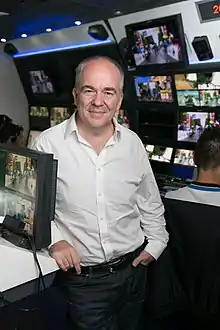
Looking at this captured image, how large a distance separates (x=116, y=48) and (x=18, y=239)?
12.7 feet

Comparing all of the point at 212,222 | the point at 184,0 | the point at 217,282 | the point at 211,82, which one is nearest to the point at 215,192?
the point at 212,222

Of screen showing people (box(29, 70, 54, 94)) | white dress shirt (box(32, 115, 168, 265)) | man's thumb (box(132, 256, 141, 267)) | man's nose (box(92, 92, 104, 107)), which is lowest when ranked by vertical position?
man's thumb (box(132, 256, 141, 267))

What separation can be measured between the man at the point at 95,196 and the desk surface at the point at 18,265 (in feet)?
0.41

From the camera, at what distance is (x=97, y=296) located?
155cm

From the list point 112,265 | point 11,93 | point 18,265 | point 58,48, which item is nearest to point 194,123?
point 58,48

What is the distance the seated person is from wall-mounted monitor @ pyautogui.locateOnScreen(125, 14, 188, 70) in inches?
77.3

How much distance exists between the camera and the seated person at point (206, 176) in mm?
2150

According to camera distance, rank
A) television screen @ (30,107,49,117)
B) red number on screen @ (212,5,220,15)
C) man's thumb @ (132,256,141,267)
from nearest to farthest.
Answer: man's thumb @ (132,256,141,267) → red number on screen @ (212,5,220,15) → television screen @ (30,107,49,117)

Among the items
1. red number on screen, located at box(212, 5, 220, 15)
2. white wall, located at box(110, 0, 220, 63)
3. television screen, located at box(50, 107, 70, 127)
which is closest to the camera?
red number on screen, located at box(212, 5, 220, 15)

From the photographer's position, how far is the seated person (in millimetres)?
2150

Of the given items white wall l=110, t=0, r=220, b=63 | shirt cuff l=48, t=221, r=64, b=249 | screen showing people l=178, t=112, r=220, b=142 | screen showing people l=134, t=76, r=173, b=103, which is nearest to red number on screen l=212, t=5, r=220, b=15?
white wall l=110, t=0, r=220, b=63

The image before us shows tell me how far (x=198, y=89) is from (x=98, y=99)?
9.54 ft

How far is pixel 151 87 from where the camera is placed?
458 cm

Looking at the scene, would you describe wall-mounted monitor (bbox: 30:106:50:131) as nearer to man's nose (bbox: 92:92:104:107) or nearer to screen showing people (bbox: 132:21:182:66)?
screen showing people (bbox: 132:21:182:66)
